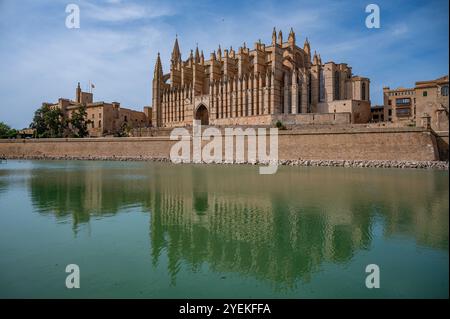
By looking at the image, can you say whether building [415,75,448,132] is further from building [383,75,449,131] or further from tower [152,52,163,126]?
tower [152,52,163,126]

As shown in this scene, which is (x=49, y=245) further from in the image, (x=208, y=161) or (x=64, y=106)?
(x=64, y=106)

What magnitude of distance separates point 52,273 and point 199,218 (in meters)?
3.40

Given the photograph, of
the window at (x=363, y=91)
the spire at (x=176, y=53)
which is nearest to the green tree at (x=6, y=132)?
the spire at (x=176, y=53)

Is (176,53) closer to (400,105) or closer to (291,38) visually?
(291,38)

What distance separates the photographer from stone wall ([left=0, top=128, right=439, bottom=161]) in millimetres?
19703

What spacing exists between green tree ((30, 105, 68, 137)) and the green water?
35.0 m

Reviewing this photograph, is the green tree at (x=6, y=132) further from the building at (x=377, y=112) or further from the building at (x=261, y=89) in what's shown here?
the building at (x=377, y=112)

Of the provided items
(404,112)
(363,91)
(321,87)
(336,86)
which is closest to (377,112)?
(404,112)

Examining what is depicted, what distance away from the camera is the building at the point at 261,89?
33.7 metres

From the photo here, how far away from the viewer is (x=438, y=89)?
24797mm

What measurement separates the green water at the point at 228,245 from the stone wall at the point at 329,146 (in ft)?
37.1

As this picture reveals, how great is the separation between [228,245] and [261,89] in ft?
104

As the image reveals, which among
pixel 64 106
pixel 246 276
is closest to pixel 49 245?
pixel 246 276

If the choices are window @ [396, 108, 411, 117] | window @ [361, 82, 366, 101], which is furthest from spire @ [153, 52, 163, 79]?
window @ [396, 108, 411, 117]
